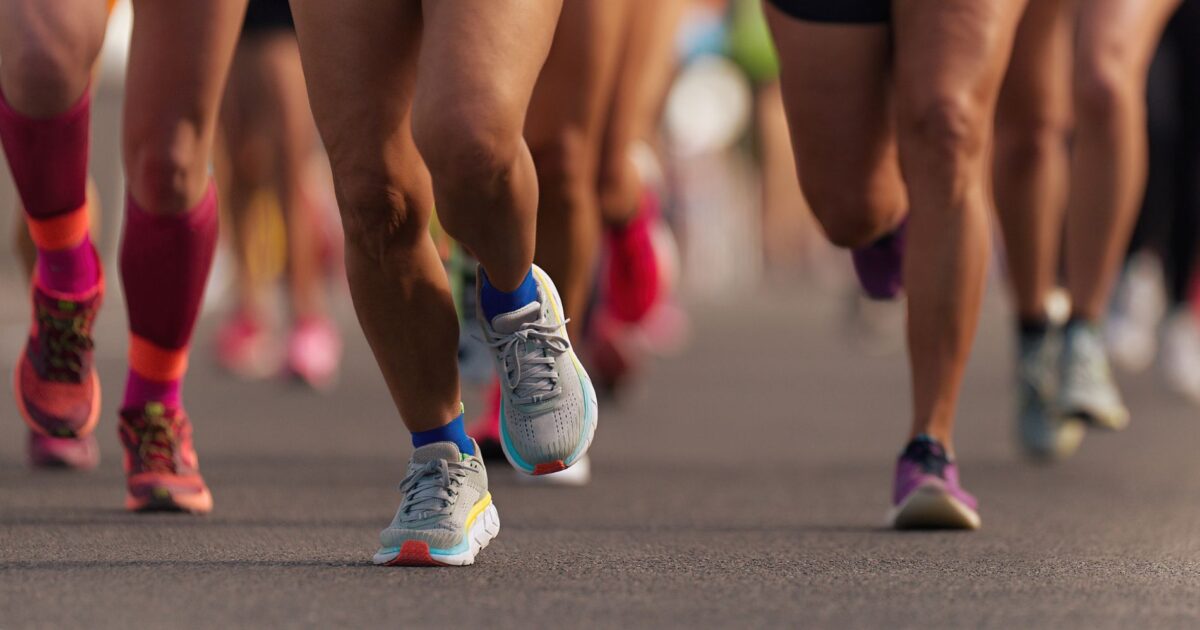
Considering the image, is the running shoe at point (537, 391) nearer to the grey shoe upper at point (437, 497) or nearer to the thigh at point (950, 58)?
the grey shoe upper at point (437, 497)

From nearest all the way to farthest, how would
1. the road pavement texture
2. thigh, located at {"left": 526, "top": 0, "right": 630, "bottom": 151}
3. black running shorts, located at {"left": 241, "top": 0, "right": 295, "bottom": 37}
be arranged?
the road pavement texture → thigh, located at {"left": 526, "top": 0, "right": 630, "bottom": 151} → black running shorts, located at {"left": 241, "top": 0, "right": 295, "bottom": 37}

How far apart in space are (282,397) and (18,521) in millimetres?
4377

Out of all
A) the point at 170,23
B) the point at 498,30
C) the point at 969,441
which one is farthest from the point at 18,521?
the point at 969,441

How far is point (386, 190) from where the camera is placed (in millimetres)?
3771

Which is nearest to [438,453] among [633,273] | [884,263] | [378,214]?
[378,214]

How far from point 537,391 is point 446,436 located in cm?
26

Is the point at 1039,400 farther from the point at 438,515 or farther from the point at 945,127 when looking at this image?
the point at 438,515

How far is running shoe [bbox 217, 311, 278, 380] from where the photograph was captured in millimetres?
10289

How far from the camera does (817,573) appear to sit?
3.86 m

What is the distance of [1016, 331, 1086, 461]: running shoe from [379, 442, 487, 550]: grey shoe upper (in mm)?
2605

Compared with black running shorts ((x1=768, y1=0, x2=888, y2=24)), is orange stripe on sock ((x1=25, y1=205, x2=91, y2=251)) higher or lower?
lower

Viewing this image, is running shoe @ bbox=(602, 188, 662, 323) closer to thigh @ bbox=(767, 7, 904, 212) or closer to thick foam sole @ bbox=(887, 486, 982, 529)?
thigh @ bbox=(767, 7, 904, 212)

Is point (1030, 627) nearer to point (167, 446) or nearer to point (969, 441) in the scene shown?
point (167, 446)

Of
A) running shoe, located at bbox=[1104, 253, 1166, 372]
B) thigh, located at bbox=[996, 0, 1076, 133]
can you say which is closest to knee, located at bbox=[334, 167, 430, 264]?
thigh, located at bbox=[996, 0, 1076, 133]
